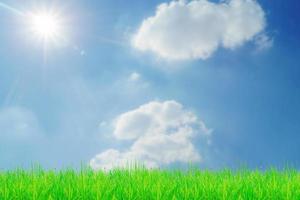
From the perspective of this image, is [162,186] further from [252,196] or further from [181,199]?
[252,196]

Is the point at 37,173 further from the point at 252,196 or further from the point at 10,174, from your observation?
the point at 252,196

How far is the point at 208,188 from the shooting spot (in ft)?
23.7

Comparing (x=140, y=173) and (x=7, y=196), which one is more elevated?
(x=140, y=173)

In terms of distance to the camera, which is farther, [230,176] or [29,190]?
[230,176]

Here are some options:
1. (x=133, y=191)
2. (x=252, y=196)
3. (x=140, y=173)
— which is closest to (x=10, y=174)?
(x=140, y=173)

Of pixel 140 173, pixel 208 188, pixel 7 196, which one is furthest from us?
pixel 140 173

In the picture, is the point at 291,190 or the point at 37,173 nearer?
the point at 291,190

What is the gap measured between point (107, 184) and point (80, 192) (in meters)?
0.58

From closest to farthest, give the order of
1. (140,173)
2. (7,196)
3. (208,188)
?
1. (7,196)
2. (208,188)
3. (140,173)

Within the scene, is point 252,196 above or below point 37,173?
below

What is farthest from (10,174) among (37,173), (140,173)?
(140,173)

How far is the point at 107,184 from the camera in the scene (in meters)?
7.39

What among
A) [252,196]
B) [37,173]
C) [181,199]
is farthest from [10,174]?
[252,196]

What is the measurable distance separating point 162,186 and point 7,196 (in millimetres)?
1952
